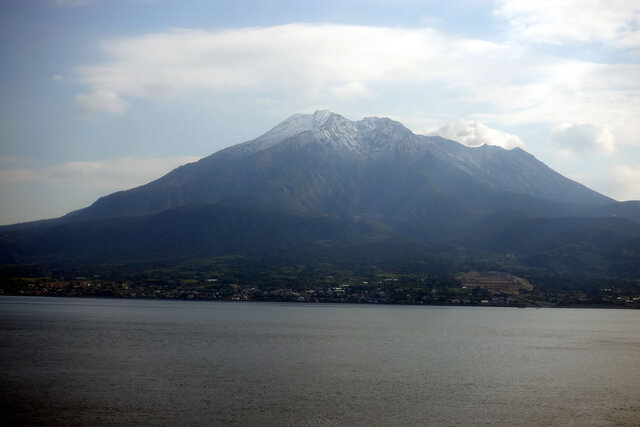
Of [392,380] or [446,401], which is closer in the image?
[446,401]

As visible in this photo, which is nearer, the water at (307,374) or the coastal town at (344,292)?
the water at (307,374)

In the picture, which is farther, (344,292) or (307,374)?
(344,292)

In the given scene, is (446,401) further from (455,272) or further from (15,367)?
(455,272)

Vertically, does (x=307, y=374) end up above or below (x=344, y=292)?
below

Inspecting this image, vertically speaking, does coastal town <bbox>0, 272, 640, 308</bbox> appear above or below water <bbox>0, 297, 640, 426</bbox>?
above

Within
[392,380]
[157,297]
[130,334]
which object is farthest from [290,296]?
[392,380]

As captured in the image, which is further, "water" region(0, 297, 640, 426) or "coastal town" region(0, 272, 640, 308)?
"coastal town" region(0, 272, 640, 308)

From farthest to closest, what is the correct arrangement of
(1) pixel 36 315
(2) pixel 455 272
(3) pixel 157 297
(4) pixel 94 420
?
(2) pixel 455 272, (3) pixel 157 297, (1) pixel 36 315, (4) pixel 94 420

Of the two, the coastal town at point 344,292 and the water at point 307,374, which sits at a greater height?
the coastal town at point 344,292
